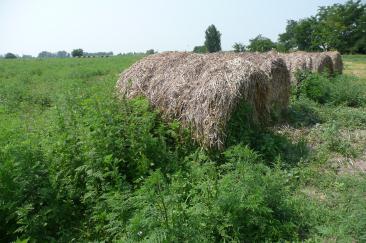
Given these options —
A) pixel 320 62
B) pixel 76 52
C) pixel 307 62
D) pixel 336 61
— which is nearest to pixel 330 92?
pixel 307 62

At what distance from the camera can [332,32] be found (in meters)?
44.9

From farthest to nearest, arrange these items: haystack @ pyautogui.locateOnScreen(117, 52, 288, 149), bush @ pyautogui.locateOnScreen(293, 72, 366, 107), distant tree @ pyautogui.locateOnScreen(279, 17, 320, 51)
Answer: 1. distant tree @ pyautogui.locateOnScreen(279, 17, 320, 51)
2. bush @ pyautogui.locateOnScreen(293, 72, 366, 107)
3. haystack @ pyautogui.locateOnScreen(117, 52, 288, 149)

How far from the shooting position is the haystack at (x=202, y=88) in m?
5.08

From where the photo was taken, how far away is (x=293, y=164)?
17.1 ft

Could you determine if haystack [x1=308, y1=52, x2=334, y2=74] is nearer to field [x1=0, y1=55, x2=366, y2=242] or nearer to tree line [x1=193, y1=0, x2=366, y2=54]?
field [x1=0, y1=55, x2=366, y2=242]

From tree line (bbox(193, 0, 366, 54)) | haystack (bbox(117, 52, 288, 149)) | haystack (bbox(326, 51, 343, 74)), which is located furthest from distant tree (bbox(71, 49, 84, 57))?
haystack (bbox(117, 52, 288, 149))

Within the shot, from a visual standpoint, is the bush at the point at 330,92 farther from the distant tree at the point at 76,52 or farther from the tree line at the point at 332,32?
the distant tree at the point at 76,52

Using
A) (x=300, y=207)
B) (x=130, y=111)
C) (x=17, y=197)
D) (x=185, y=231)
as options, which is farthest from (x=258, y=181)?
(x=17, y=197)

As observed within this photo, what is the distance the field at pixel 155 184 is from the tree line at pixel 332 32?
36778mm

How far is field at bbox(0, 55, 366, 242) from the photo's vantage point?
3.28 metres

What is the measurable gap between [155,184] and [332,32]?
48.5 metres

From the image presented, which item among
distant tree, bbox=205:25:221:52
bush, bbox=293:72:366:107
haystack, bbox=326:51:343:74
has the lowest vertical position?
bush, bbox=293:72:366:107

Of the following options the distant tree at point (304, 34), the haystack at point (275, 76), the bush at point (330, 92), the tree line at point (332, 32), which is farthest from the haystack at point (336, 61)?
the distant tree at point (304, 34)

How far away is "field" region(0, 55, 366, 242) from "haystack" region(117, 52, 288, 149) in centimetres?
31
